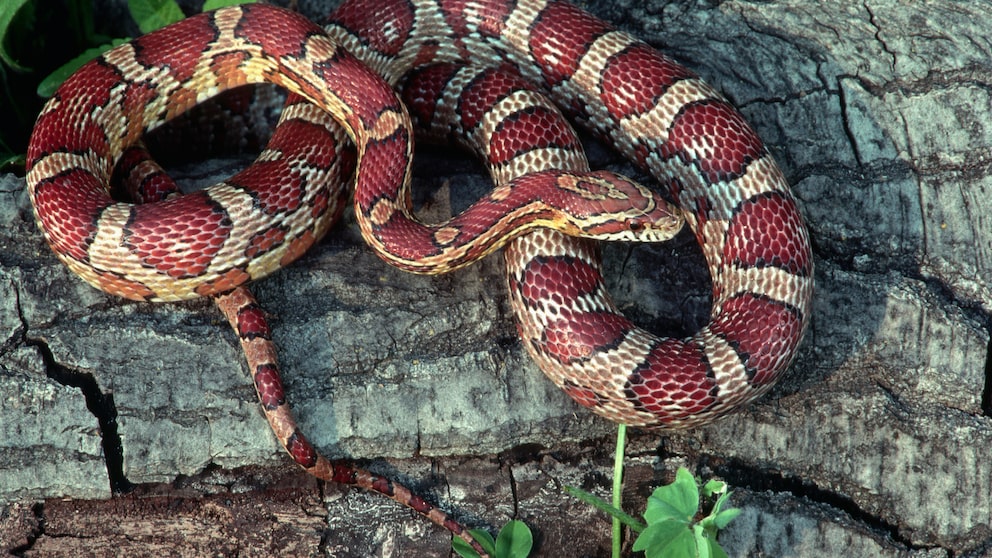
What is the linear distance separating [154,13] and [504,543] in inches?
182

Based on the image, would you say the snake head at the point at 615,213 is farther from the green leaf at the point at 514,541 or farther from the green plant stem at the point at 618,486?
the green leaf at the point at 514,541

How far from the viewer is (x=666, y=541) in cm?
399

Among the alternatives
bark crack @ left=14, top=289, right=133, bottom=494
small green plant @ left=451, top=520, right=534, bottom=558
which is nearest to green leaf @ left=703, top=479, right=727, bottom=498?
small green plant @ left=451, top=520, right=534, bottom=558

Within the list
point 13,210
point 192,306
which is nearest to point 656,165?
point 192,306

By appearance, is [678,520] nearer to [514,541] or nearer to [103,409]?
[514,541]

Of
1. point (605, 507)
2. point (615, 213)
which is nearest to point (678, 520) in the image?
point (605, 507)

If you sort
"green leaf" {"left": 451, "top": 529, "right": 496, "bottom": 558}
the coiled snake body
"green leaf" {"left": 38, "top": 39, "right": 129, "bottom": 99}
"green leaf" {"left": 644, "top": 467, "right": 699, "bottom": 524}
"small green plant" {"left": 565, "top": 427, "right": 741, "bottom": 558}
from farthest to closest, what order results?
"green leaf" {"left": 38, "top": 39, "right": 129, "bottom": 99} < the coiled snake body < "green leaf" {"left": 451, "top": 529, "right": 496, "bottom": 558} < "green leaf" {"left": 644, "top": 467, "right": 699, "bottom": 524} < "small green plant" {"left": 565, "top": 427, "right": 741, "bottom": 558}

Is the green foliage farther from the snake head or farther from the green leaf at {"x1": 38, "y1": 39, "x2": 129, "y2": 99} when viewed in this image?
the green leaf at {"x1": 38, "y1": 39, "x2": 129, "y2": 99}

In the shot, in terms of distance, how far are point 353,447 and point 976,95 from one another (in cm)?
451

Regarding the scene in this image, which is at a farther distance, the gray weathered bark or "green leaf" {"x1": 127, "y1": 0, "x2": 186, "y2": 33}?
"green leaf" {"x1": 127, "y1": 0, "x2": 186, "y2": 33}

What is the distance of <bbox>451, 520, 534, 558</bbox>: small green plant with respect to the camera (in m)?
4.15

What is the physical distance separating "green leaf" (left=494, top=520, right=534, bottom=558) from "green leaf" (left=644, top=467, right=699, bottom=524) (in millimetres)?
666

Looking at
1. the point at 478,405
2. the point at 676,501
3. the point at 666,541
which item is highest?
the point at 478,405

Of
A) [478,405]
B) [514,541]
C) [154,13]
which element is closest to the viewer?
[514,541]
